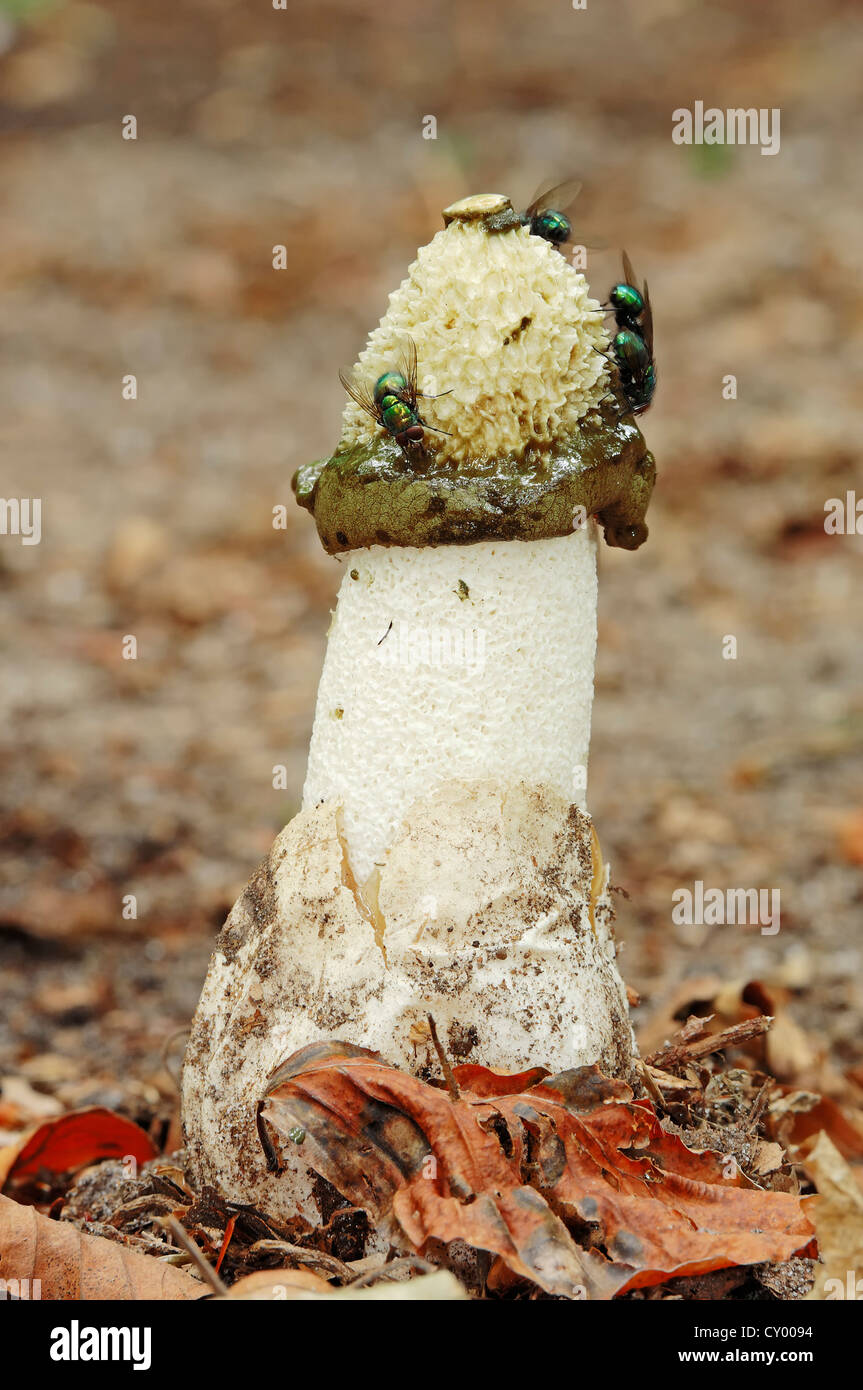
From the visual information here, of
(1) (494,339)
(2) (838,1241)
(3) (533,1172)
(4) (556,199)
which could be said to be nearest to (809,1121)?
(2) (838,1241)

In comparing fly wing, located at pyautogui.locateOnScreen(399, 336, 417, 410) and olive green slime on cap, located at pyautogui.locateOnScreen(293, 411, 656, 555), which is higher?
fly wing, located at pyautogui.locateOnScreen(399, 336, 417, 410)

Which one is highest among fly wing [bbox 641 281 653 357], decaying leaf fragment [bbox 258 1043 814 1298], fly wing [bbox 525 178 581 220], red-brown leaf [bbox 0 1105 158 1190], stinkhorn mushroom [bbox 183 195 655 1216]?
fly wing [bbox 525 178 581 220]

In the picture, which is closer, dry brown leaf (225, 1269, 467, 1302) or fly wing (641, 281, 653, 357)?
dry brown leaf (225, 1269, 467, 1302)

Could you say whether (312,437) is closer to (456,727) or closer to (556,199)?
(556,199)

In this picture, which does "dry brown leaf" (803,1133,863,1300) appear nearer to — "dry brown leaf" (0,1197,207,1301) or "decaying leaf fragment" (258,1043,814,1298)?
"decaying leaf fragment" (258,1043,814,1298)

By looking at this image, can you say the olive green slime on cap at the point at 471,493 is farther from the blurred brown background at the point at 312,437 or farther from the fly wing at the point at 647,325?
the blurred brown background at the point at 312,437

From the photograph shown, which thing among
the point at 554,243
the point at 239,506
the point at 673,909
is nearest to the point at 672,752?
the point at 673,909

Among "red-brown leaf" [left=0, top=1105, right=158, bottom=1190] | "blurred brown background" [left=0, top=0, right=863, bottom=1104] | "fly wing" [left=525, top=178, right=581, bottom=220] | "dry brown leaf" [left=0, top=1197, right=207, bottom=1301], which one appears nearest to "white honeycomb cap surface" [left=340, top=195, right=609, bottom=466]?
"fly wing" [left=525, top=178, right=581, bottom=220]
